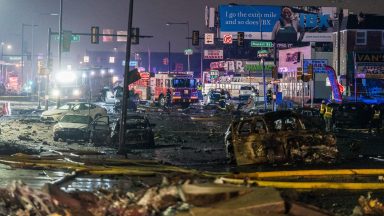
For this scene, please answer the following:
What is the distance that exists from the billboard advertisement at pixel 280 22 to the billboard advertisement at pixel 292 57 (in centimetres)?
973

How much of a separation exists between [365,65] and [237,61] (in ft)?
159

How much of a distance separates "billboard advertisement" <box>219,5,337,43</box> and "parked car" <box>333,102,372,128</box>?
49.1 meters

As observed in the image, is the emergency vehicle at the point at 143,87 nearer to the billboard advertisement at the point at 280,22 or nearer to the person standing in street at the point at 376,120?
the billboard advertisement at the point at 280,22

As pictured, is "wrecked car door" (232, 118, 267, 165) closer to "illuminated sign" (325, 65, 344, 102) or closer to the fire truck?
"illuminated sign" (325, 65, 344, 102)

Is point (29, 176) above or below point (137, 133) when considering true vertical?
below

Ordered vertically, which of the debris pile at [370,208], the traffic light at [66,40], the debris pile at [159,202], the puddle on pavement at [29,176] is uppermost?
the traffic light at [66,40]

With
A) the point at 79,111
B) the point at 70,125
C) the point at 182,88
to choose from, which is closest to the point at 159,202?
the point at 70,125

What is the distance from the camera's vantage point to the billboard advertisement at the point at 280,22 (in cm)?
8212

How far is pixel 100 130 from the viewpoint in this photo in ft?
83.1

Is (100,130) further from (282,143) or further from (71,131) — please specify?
(282,143)

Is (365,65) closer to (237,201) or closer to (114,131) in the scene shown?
(114,131)

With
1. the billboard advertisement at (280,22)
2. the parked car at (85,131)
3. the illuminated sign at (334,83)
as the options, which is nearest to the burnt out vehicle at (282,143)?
the parked car at (85,131)

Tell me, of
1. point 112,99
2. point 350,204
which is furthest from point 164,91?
point 350,204

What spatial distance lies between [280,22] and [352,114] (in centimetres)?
5950
